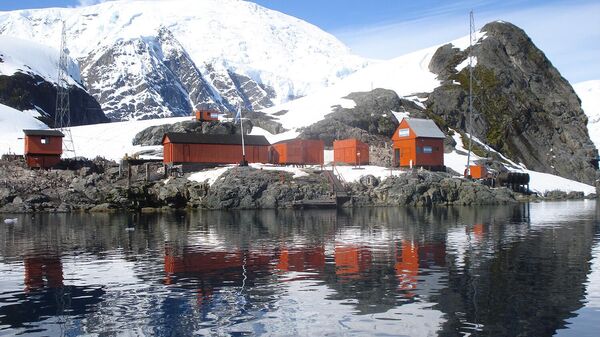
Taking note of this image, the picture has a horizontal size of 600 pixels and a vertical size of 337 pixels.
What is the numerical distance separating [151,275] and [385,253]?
13.0 m

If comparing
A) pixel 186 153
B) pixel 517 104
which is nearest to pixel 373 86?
pixel 517 104

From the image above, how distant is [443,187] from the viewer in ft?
276

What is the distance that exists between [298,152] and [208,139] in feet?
48.9

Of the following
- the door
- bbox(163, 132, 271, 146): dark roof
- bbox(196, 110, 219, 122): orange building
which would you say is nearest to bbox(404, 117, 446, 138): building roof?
bbox(163, 132, 271, 146): dark roof

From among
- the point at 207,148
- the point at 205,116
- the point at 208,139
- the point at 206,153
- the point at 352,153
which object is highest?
the point at 205,116

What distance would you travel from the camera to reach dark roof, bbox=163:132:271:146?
90.7m

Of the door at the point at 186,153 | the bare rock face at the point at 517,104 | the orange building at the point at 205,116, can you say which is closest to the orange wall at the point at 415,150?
the bare rock face at the point at 517,104

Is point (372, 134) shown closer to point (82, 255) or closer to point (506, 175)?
point (506, 175)

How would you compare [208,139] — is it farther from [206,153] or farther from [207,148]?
[206,153]

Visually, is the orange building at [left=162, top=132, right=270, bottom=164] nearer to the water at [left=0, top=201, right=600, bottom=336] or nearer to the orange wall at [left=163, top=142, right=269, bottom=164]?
the orange wall at [left=163, top=142, right=269, bottom=164]

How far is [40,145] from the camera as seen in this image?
92812 mm

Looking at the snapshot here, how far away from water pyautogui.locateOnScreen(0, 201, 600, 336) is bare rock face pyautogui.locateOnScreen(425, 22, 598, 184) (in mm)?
92778

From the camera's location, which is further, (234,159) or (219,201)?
(234,159)

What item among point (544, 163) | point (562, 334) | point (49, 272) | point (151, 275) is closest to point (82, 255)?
point (49, 272)
